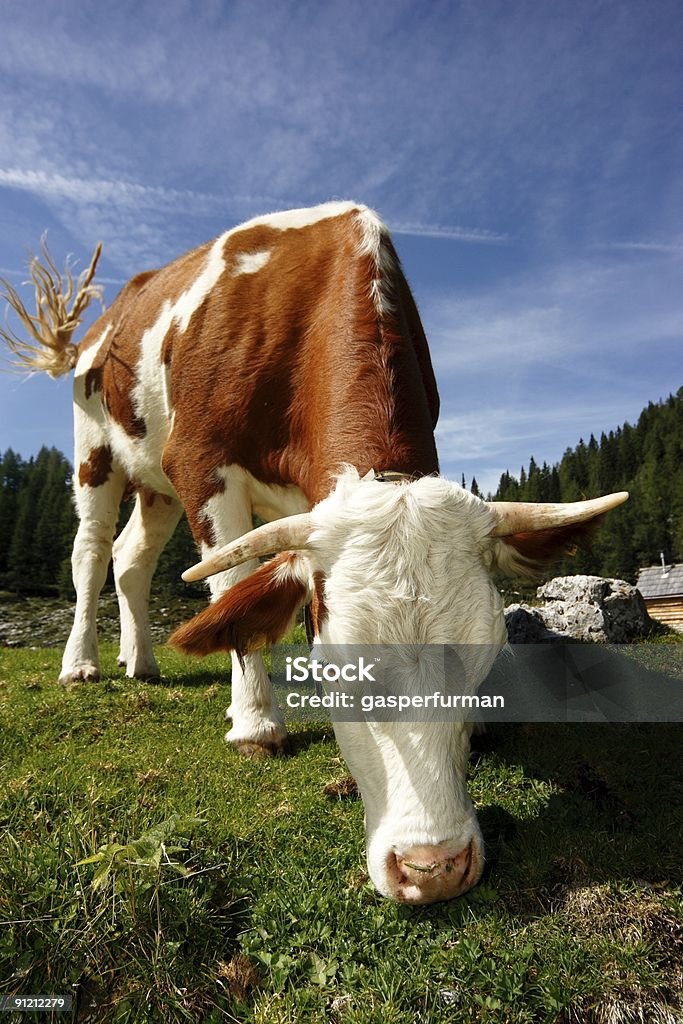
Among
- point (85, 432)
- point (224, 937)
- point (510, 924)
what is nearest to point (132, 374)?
point (85, 432)

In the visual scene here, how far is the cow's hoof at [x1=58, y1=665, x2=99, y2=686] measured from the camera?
718cm

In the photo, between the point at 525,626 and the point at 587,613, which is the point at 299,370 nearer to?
the point at 525,626

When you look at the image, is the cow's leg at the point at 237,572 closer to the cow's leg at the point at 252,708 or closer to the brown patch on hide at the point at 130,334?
the cow's leg at the point at 252,708

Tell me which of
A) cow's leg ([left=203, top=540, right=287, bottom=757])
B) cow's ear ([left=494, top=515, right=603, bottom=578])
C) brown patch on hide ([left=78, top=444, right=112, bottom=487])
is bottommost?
cow's leg ([left=203, top=540, right=287, bottom=757])

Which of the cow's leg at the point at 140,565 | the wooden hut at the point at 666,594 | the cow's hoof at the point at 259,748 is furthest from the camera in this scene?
the wooden hut at the point at 666,594

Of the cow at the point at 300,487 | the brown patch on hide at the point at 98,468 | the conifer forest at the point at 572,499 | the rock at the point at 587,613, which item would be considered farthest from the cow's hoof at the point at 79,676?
the conifer forest at the point at 572,499

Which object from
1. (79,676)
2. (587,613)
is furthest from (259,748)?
(587,613)

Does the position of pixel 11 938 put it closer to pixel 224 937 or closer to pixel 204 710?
pixel 224 937

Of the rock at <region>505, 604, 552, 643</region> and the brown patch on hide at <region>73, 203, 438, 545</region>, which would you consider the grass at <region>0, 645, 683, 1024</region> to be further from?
the rock at <region>505, 604, 552, 643</region>

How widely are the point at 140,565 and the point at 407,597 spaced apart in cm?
591

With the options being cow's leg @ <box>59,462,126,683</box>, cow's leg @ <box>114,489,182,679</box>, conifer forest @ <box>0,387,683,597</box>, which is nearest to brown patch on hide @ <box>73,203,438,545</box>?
cow's leg @ <box>59,462,126,683</box>

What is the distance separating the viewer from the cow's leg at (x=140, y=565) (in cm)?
799

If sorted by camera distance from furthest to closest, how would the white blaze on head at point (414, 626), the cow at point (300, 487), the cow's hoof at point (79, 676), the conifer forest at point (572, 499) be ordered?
the conifer forest at point (572, 499)
the cow's hoof at point (79, 676)
the cow at point (300, 487)
the white blaze on head at point (414, 626)

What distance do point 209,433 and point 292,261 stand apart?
60.6 inches
